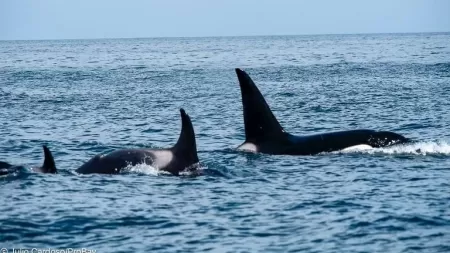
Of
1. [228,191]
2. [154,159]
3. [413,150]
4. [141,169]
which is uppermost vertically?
[154,159]

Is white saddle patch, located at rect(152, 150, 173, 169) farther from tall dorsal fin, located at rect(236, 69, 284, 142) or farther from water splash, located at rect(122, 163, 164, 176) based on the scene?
tall dorsal fin, located at rect(236, 69, 284, 142)

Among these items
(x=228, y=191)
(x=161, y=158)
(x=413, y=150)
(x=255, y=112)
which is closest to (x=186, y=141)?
(x=161, y=158)

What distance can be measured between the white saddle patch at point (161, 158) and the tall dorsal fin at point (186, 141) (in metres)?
0.18

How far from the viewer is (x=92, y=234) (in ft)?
45.7

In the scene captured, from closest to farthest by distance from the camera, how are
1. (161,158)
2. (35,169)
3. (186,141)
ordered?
1. (186,141)
2. (161,158)
3. (35,169)

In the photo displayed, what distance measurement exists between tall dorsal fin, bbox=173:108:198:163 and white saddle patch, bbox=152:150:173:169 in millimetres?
183

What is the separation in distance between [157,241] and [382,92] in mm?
34895

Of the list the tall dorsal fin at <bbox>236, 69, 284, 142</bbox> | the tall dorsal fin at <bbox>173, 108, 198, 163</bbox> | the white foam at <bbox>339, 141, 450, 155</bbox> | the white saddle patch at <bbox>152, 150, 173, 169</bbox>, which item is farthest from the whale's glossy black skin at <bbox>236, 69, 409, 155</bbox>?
the white saddle patch at <bbox>152, 150, 173, 169</bbox>

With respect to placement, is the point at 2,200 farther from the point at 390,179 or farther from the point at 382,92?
the point at 382,92

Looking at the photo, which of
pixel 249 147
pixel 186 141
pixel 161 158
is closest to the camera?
pixel 186 141

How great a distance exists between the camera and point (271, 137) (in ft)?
73.7

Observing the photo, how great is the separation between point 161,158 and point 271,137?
4428 mm

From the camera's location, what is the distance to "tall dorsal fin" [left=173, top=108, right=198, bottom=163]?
18.6 metres

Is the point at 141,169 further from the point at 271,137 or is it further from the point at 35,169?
the point at 271,137
